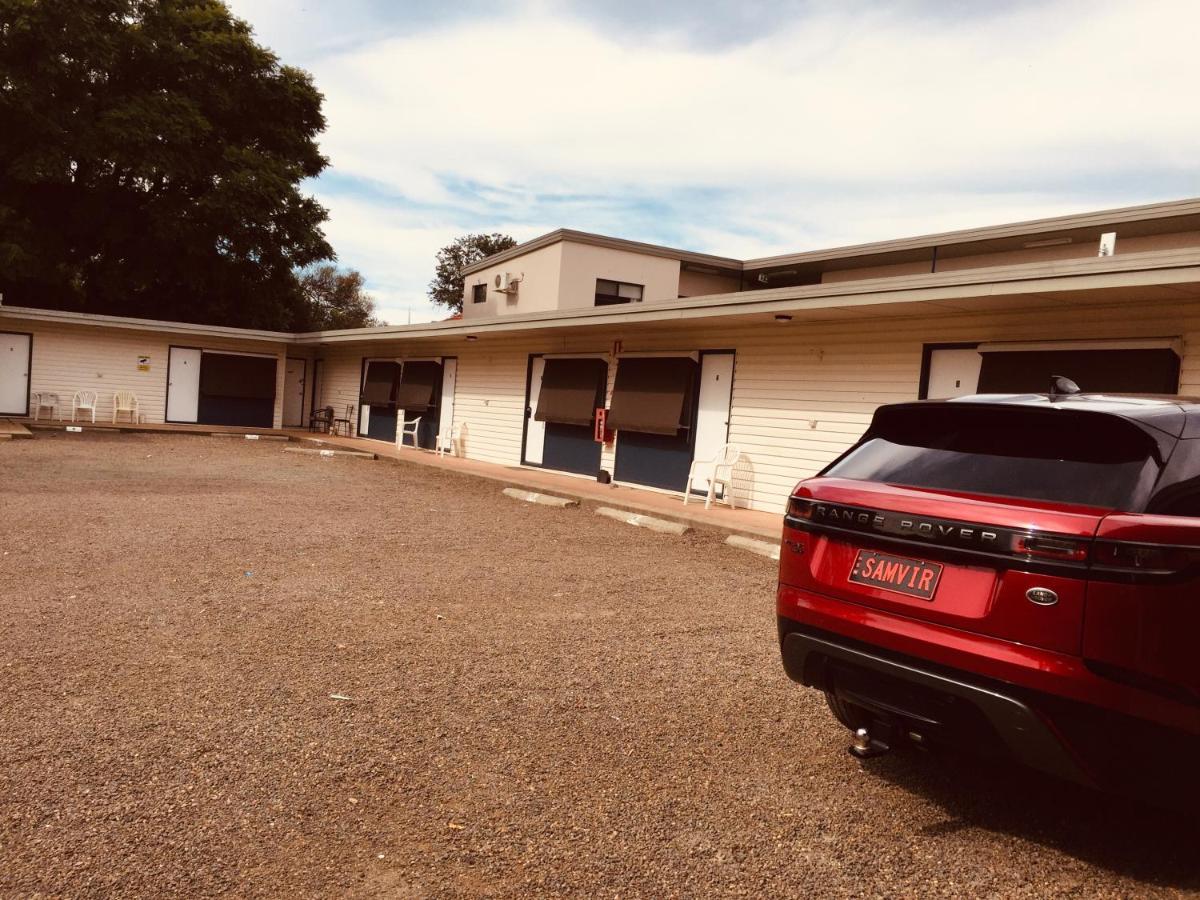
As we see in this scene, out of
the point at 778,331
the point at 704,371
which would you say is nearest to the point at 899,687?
the point at 778,331

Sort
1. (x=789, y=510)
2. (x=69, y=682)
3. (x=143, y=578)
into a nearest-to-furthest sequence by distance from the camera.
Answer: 1. (x=789, y=510)
2. (x=69, y=682)
3. (x=143, y=578)

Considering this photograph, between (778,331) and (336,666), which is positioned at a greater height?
(778,331)

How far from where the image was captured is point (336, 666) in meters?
4.17

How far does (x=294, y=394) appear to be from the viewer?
25.9m

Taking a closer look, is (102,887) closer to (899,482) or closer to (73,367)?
(899,482)

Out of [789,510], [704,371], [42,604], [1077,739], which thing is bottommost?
[42,604]

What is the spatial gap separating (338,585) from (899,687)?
14.3 feet

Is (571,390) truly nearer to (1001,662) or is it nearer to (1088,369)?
(1088,369)

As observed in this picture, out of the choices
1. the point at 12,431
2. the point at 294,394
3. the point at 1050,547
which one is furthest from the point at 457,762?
the point at 294,394

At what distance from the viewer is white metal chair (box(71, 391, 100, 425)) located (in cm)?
2127

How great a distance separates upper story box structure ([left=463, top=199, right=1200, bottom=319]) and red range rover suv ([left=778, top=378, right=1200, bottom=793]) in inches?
505

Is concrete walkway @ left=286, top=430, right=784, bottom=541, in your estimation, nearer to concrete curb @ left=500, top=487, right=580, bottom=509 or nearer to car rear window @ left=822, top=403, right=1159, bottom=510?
concrete curb @ left=500, top=487, right=580, bottom=509

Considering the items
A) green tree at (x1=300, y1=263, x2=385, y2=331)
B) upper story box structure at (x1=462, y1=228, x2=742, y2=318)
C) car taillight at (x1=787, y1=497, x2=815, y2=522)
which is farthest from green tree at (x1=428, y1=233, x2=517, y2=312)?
car taillight at (x1=787, y1=497, x2=815, y2=522)

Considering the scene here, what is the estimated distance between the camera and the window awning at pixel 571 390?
45.4ft
